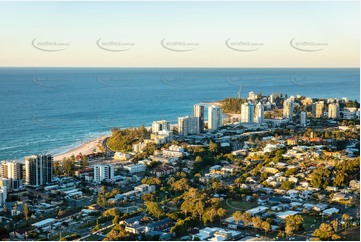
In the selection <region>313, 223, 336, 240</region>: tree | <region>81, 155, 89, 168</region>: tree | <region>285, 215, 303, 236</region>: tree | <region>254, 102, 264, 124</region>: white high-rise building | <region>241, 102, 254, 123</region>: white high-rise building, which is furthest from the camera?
<region>241, 102, 254, 123</region>: white high-rise building

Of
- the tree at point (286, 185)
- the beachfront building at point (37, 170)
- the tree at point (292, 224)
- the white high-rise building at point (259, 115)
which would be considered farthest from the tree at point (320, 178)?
the white high-rise building at point (259, 115)

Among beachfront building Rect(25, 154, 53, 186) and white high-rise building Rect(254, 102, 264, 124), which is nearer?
beachfront building Rect(25, 154, 53, 186)

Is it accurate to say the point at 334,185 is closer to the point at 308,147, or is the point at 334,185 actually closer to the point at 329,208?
the point at 329,208

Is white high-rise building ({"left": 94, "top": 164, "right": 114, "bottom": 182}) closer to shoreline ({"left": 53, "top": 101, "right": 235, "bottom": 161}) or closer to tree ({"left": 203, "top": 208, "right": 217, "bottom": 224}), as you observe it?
shoreline ({"left": 53, "top": 101, "right": 235, "bottom": 161})

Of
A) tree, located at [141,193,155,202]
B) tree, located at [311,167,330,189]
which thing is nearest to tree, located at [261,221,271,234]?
tree, located at [141,193,155,202]

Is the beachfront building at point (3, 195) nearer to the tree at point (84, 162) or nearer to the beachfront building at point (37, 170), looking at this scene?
the beachfront building at point (37, 170)

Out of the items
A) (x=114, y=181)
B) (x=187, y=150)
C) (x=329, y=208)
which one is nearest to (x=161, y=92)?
(x=187, y=150)
